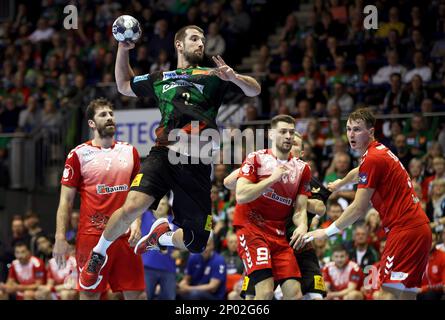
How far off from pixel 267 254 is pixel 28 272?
740cm

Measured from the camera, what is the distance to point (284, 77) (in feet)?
62.2

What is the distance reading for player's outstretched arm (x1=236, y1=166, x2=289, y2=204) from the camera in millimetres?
9891

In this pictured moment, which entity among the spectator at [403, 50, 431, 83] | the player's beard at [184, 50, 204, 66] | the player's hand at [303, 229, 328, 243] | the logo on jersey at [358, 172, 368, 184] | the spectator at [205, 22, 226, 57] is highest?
the spectator at [205, 22, 226, 57]

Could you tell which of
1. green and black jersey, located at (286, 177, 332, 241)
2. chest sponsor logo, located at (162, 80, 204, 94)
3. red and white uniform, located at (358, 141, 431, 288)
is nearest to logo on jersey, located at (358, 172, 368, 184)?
red and white uniform, located at (358, 141, 431, 288)

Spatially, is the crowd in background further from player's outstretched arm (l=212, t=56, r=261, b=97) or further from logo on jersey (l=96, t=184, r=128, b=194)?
player's outstretched arm (l=212, t=56, r=261, b=97)

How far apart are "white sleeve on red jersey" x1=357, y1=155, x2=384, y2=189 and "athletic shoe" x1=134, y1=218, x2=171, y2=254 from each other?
260 cm

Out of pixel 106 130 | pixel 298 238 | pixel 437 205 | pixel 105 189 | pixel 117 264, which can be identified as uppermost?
pixel 106 130

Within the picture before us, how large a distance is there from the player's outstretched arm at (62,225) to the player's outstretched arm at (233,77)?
2.51 metres

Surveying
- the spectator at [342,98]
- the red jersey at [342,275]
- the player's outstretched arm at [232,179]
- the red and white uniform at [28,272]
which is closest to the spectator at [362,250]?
the red jersey at [342,275]

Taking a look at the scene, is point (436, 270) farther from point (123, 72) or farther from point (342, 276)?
point (123, 72)

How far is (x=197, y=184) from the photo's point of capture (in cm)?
1005

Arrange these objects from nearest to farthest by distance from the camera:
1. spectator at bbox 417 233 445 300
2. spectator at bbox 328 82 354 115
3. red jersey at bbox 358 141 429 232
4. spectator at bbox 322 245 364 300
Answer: red jersey at bbox 358 141 429 232 → spectator at bbox 417 233 445 300 → spectator at bbox 322 245 364 300 → spectator at bbox 328 82 354 115

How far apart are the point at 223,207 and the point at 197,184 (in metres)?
6.57

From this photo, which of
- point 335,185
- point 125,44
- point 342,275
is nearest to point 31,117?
point 342,275
